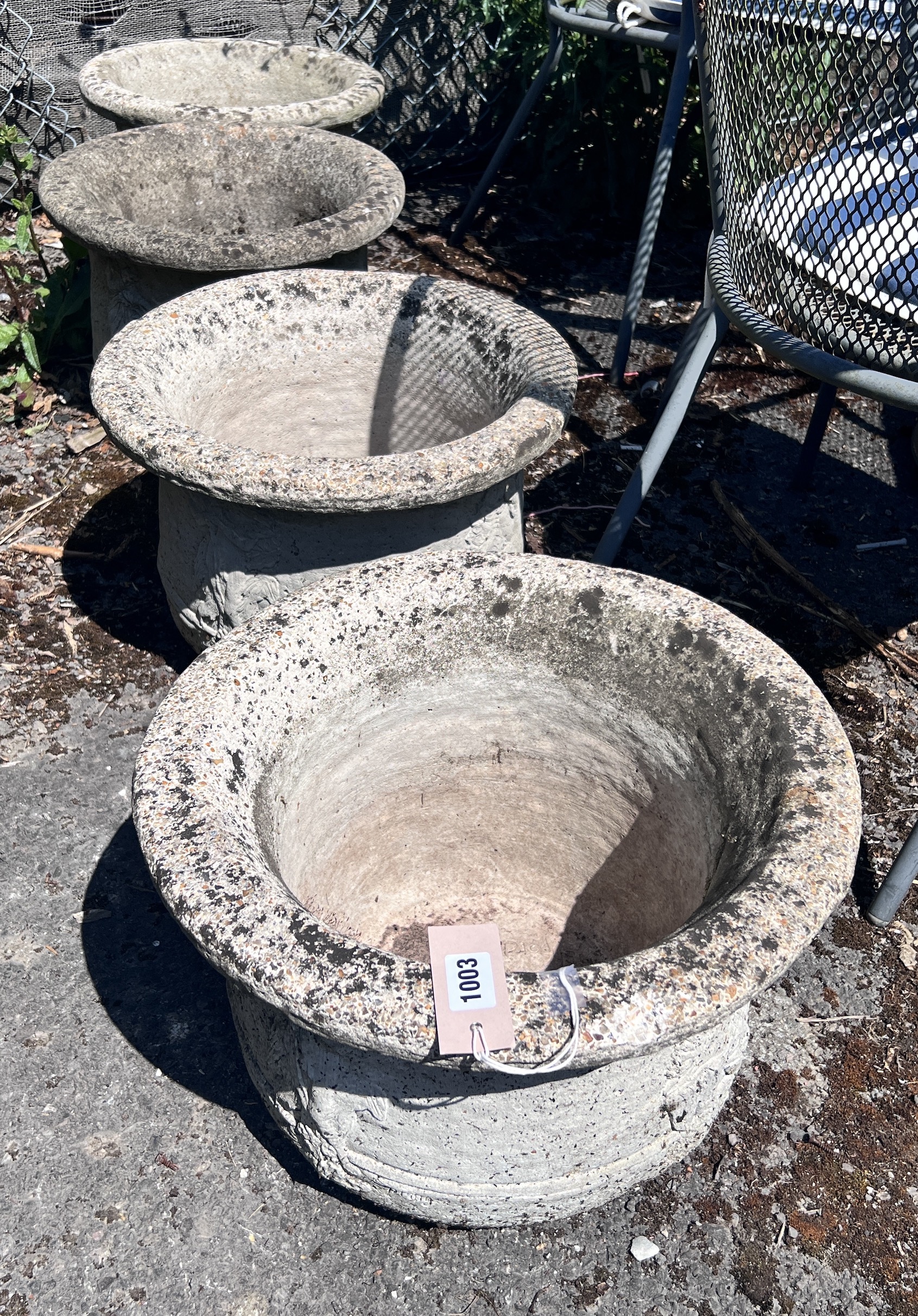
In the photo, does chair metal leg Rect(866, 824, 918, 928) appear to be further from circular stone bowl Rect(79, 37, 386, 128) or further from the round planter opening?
circular stone bowl Rect(79, 37, 386, 128)

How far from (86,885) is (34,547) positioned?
46.3 inches

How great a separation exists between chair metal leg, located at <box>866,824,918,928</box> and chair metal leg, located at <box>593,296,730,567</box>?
2.66 ft

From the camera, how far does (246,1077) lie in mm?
1864

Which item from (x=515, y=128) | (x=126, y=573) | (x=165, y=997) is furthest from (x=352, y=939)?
(x=515, y=128)

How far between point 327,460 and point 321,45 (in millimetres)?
3372

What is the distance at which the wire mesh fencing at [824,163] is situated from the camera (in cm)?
174

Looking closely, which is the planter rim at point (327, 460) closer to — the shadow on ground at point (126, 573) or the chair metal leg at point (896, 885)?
the shadow on ground at point (126, 573)

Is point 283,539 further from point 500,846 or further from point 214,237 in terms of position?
point 214,237

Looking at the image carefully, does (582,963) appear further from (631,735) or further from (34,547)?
(34,547)

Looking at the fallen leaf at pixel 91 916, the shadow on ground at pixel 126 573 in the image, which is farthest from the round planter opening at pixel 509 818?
the shadow on ground at pixel 126 573

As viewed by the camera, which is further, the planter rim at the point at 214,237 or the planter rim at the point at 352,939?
the planter rim at the point at 214,237

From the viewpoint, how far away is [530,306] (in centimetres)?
399

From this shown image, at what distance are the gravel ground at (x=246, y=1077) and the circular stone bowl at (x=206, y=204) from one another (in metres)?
0.67

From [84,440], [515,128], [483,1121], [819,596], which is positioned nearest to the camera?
[483,1121]
